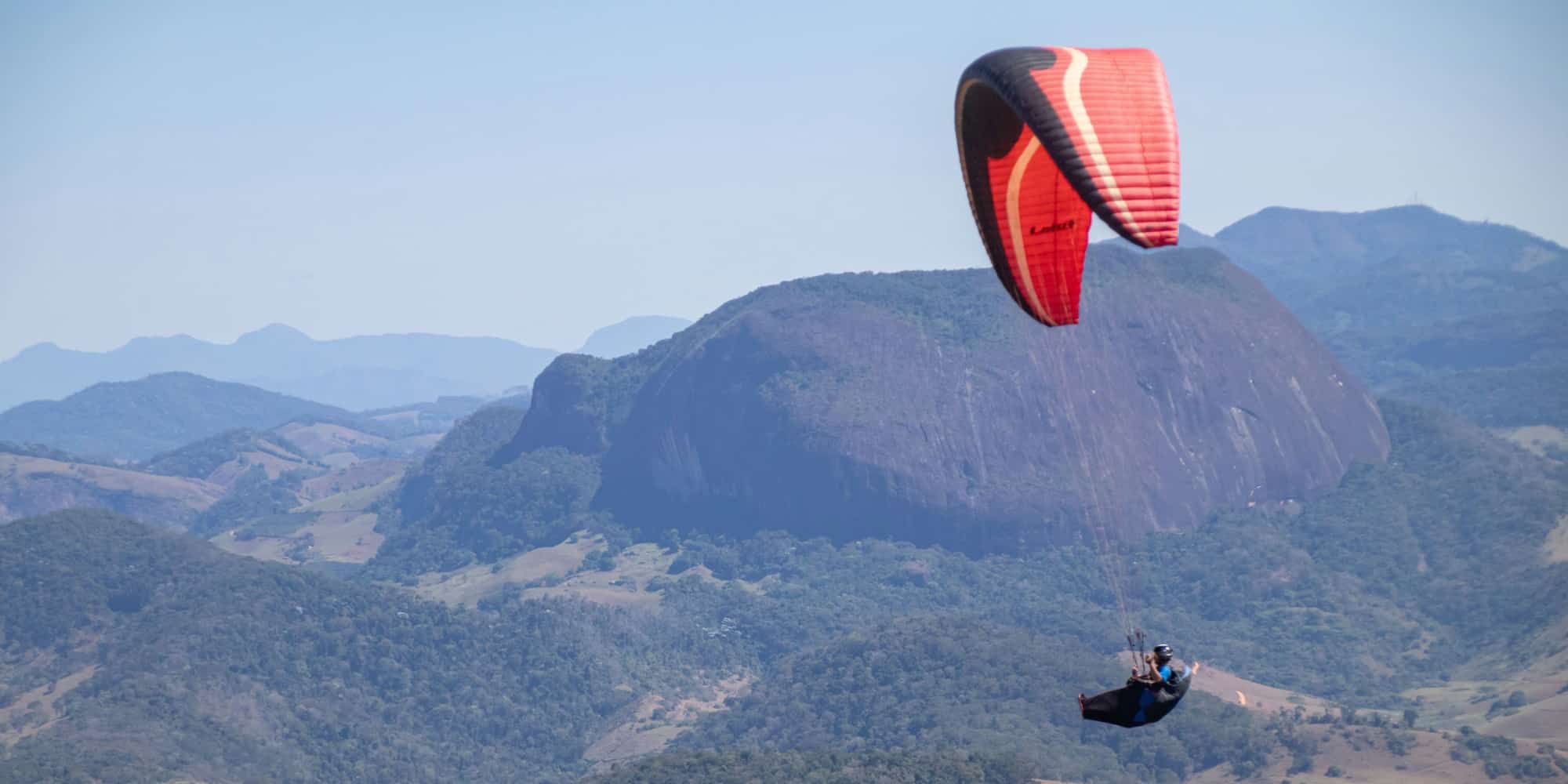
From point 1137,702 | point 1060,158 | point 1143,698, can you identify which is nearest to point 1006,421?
point 1137,702

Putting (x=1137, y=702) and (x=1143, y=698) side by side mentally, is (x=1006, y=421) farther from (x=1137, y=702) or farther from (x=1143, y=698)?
(x=1143, y=698)

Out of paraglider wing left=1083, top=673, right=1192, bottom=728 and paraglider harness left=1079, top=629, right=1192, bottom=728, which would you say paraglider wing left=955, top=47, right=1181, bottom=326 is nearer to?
paraglider harness left=1079, top=629, right=1192, bottom=728

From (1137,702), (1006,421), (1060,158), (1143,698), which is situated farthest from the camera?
(1006,421)

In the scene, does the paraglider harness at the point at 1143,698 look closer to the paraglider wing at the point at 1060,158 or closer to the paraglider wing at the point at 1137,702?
the paraglider wing at the point at 1137,702

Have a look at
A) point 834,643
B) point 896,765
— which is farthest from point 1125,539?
point 896,765

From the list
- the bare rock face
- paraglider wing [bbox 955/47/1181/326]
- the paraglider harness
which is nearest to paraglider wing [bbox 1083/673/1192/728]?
the paraglider harness

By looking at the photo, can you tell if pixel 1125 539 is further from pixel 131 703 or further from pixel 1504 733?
pixel 131 703

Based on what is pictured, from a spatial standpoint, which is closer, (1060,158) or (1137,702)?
(1060,158)
